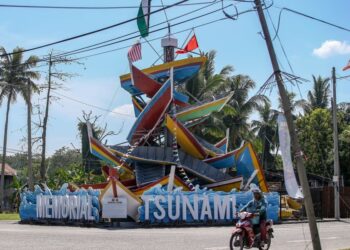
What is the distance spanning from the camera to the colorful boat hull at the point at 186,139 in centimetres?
3206

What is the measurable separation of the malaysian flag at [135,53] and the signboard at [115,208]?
8.86m

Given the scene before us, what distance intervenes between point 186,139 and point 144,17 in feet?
54.8

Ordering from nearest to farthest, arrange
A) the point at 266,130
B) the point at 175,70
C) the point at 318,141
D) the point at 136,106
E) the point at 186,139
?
1. the point at 186,139
2. the point at 175,70
3. the point at 136,106
4. the point at 318,141
5. the point at 266,130

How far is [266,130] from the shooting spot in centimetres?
6309

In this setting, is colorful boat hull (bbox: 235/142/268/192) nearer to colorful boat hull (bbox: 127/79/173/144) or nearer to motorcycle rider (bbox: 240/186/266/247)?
colorful boat hull (bbox: 127/79/173/144)

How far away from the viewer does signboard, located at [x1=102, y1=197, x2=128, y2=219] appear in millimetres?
26688

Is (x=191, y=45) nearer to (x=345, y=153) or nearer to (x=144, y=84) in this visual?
(x=144, y=84)

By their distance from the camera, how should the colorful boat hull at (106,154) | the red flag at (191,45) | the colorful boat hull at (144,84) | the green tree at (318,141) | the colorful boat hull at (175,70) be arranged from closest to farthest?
the colorful boat hull at (144,84), the colorful boat hull at (175,70), the colorful boat hull at (106,154), the red flag at (191,45), the green tree at (318,141)

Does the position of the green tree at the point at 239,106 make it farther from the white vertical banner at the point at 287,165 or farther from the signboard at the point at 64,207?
the white vertical banner at the point at 287,165

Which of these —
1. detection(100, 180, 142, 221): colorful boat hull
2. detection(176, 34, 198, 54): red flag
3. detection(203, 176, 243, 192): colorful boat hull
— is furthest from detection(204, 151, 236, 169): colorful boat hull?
detection(100, 180, 142, 221): colorful boat hull

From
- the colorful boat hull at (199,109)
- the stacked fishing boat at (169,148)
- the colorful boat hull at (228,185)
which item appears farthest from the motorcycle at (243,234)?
the colorful boat hull at (199,109)

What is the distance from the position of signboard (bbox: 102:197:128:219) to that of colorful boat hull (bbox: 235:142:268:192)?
900cm

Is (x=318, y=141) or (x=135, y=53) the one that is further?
(x=318, y=141)

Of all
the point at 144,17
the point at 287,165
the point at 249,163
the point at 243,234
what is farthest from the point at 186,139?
the point at 287,165
